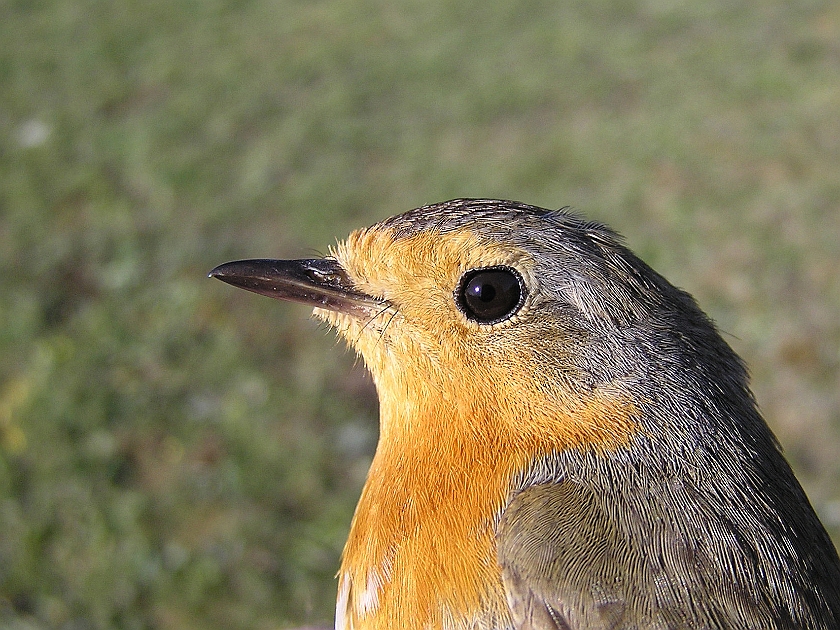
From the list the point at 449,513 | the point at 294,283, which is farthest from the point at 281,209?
the point at 449,513

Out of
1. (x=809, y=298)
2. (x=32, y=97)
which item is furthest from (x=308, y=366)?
(x=32, y=97)

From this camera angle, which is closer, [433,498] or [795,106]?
[433,498]

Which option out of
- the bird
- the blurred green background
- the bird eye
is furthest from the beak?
the blurred green background

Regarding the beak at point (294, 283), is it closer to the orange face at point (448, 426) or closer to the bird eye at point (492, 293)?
the orange face at point (448, 426)

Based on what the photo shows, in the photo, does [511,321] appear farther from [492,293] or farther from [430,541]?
[430,541]

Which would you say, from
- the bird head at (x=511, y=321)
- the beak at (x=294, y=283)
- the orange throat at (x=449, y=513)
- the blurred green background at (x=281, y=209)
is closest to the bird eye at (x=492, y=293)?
the bird head at (x=511, y=321)

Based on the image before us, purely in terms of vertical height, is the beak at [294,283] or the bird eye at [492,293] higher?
the beak at [294,283]

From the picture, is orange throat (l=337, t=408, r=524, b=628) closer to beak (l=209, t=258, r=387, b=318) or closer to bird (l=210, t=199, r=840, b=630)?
bird (l=210, t=199, r=840, b=630)

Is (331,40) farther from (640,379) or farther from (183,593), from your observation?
(640,379)
